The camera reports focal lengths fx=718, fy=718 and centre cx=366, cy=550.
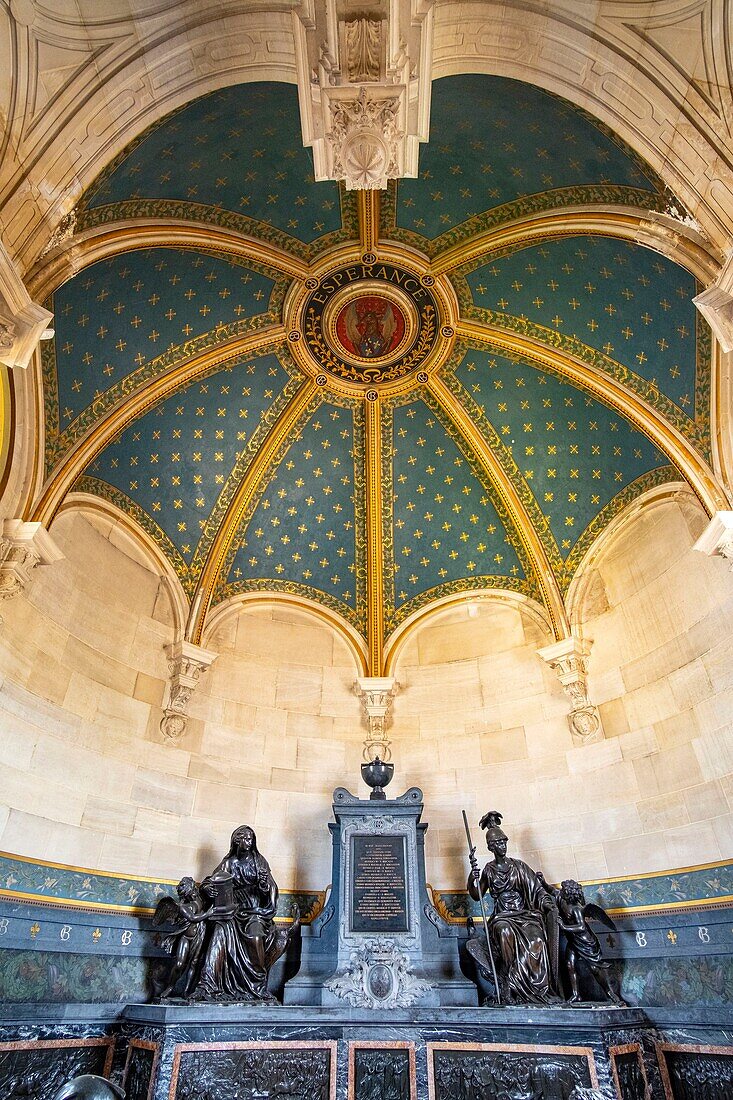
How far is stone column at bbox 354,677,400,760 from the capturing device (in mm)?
11469

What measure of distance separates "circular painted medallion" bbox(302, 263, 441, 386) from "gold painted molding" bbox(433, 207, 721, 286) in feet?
2.39

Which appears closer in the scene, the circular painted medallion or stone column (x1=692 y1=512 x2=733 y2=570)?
stone column (x1=692 y1=512 x2=733 y2=570)

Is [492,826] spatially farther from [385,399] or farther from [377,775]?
[385,399]

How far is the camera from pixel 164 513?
1170 cm

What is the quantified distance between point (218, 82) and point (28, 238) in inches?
100

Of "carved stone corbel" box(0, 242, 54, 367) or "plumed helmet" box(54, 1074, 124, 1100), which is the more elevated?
"carved stone corbel" box(0, 242, 54, 367)

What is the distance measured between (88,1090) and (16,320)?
574 cm

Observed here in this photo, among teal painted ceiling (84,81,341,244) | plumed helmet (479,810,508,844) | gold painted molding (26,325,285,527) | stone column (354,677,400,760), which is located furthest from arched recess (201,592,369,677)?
teal painted ceiling (84,81,341,244)

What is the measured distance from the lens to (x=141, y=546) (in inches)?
453

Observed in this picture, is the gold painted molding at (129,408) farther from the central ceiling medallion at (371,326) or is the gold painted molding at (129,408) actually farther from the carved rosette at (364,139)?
the carved rosette at (364,139)

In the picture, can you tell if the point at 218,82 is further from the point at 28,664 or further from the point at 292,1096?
the point at 292,1096

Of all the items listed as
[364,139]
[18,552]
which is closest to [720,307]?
[364,139]

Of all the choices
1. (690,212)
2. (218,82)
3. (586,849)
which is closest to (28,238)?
A: (218,82)

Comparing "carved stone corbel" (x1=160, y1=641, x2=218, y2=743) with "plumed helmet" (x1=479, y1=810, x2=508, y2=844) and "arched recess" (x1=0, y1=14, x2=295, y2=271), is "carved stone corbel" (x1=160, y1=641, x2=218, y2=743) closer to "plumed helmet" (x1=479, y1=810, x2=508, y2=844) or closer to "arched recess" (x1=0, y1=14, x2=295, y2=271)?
"plumed helmet" (x1=479, y1=810, x2=508, y2=844)
